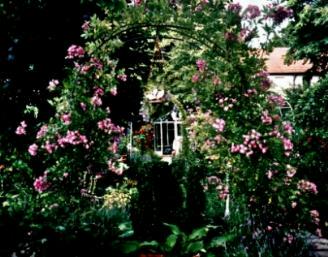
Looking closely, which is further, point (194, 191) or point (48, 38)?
point (48, 38)

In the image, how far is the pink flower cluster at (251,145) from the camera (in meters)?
5.11

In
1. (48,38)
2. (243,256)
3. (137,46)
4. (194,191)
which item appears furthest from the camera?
(137,46)

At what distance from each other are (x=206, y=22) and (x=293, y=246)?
3156mm

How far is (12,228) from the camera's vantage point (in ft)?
8.77

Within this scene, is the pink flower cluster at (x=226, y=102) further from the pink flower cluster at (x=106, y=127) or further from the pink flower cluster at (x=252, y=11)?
the pink flower cluster at (x=106, y=127)

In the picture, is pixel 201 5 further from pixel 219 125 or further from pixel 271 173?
pixel 271 173

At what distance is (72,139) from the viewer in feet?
17.3

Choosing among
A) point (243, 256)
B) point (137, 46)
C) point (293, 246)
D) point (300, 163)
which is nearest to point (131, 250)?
point (243, 256)

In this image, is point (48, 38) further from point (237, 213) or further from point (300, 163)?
point (300, 163)

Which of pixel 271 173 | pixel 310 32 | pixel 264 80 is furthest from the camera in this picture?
pixel 310 32

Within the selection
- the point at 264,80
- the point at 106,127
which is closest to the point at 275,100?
the point at 264,80

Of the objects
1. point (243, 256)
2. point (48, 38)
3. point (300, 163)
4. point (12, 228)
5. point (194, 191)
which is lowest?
point (243, 256)

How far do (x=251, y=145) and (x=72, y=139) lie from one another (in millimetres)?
2383

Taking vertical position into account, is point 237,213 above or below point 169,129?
below
